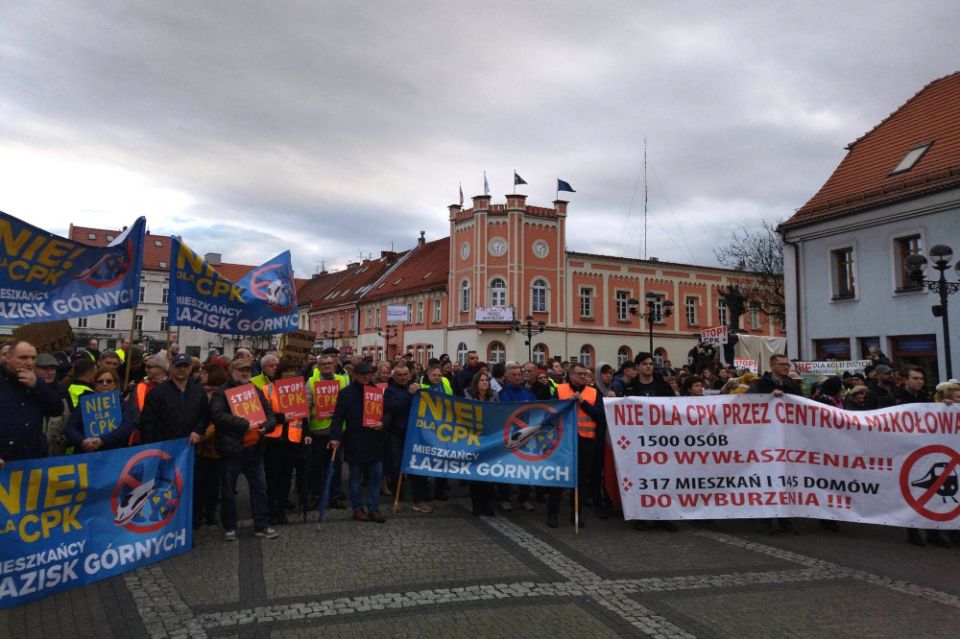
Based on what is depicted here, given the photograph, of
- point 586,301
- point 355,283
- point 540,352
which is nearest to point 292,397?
point 540,352

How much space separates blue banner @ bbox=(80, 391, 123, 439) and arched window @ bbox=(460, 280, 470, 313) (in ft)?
116

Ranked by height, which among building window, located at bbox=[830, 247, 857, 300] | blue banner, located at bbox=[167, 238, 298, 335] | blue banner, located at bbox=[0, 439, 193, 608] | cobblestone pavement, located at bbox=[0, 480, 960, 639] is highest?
building window, located at bbox=[830, 247, 857, 300]

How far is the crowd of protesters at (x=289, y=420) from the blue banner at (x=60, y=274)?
1.88ft

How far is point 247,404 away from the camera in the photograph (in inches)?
262

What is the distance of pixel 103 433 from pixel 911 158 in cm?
2449

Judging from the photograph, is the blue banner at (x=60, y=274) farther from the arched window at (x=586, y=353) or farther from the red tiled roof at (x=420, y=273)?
the arched window at (x=586, y=353)

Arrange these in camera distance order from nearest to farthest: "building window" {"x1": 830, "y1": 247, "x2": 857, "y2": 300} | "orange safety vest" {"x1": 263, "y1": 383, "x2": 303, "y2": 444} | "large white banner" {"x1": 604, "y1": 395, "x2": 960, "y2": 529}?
"large white banner" {"x1": 604, "y1": 395, "x2": 960, "y2": 529}
"orange safety vest" {"x1": 263, "y1": 383, "x2": 303, "y2": 444}
"building window" {"x1": 830, "y1": 247, "x2": 857, "y2": 300}

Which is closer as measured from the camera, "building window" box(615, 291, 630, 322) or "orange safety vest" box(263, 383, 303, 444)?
"orange safety vest" box(263, 383, 303, 444)

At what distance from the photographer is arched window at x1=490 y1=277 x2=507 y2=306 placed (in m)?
40.4

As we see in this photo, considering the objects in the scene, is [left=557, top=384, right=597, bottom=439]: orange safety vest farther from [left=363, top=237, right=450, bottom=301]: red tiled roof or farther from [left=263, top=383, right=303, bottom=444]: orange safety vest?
[left=363, top=237, right=450, bottom=301]: red tiled roof

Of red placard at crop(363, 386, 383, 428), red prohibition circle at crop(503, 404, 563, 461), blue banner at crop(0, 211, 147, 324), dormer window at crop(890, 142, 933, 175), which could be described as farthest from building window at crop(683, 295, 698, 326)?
blue banner at crop(0, 211, 147, 324)

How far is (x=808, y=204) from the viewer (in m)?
23.8

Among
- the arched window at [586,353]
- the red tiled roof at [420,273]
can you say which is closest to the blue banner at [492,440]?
the arched window at [586,353]

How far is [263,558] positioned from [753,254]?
144ft
